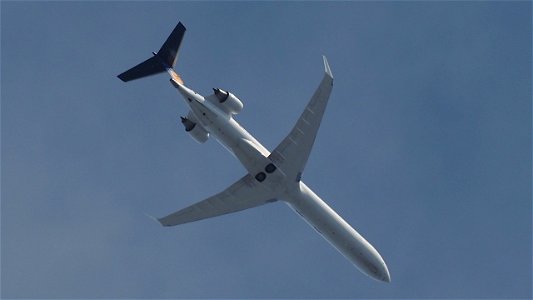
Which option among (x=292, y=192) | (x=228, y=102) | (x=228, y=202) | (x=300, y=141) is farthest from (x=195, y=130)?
(x=292, y=192)

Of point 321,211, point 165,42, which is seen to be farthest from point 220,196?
point 165,42

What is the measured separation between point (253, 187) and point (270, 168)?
2549 millimetres

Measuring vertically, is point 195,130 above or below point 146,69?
below

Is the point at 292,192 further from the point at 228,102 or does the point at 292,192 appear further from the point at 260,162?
the point at 228,102

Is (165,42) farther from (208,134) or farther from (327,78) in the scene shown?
(327,78)

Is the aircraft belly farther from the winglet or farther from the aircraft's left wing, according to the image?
the winglet

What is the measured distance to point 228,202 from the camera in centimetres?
5575

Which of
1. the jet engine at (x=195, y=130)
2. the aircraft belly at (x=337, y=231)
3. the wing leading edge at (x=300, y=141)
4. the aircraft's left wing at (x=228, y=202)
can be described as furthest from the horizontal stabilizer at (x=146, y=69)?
the aircraft belly at (x=337, y=231)

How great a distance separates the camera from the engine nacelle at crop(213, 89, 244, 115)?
51031mm

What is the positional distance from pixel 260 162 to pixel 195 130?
5.39 m

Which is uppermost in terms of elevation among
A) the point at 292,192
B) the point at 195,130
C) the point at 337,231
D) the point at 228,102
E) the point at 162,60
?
the point at 162,60

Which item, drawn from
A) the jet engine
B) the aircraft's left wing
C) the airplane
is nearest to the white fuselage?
the airplane

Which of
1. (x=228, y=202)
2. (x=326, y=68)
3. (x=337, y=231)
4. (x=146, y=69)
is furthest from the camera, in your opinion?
(x=228, y=202)

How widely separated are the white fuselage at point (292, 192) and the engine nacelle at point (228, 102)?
1.39ft
